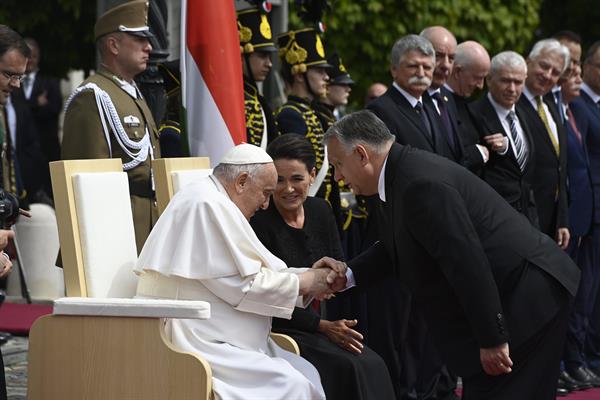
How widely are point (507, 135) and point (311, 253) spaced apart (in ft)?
8.33

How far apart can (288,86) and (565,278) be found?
370 cm

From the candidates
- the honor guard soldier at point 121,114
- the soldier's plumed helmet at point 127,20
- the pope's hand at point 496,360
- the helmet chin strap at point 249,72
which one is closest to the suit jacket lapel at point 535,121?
the helmet chin strap at point 249,72

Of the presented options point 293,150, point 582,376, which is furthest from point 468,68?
point 293,150

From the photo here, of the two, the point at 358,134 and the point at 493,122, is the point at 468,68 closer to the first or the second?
the point at 493,122

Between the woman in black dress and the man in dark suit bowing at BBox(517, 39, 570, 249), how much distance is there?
2.64 m

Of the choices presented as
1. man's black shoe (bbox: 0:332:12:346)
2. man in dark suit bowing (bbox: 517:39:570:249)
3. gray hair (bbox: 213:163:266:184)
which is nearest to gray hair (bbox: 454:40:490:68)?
man in dark suit bowing (bbox: 517:39:570:249)

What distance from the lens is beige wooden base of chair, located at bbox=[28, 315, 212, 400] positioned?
537 cm

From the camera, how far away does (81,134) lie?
6703 mm

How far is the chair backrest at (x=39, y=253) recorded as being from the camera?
37.6 feet

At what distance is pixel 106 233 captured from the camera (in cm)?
580

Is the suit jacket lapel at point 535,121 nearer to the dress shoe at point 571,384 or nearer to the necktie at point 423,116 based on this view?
the necktie at point 423,116

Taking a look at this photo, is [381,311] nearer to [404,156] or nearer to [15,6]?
[404,156]

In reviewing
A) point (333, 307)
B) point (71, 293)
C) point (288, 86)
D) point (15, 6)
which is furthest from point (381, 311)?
point (15, 6)

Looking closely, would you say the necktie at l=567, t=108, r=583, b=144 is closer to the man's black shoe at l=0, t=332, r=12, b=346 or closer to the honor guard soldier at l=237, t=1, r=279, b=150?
the honor guard soldier at l=237, t=1, r=279, b=150
